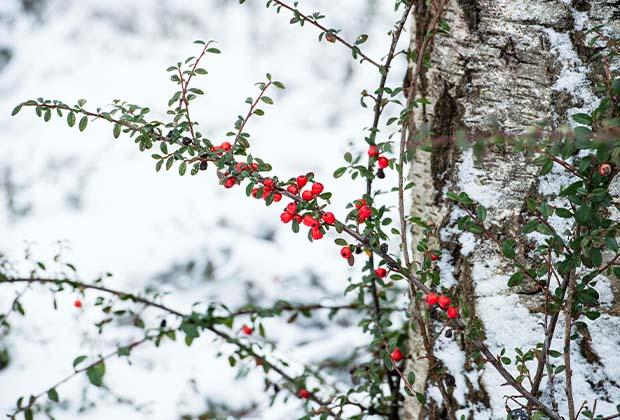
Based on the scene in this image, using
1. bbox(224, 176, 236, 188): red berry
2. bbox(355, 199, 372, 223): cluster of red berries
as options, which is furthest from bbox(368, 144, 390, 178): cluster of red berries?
bbox(224, 176, 236, 188): red berry

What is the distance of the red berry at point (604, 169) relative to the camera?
772mm

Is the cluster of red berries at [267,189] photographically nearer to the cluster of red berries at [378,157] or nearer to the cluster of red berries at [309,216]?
the cluster of red berries at [309,216]

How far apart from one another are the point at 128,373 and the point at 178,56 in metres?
1.68

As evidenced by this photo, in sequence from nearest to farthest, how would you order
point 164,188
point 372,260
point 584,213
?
point 584,213, point 372,260, point 164,188

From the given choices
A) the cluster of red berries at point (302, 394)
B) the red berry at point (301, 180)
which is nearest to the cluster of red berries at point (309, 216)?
the red berry at point (301, 180)

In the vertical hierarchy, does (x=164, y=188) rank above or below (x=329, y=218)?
above

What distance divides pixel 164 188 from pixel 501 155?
2201 millimetres

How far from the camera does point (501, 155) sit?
103cm

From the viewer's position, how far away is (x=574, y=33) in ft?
3.23

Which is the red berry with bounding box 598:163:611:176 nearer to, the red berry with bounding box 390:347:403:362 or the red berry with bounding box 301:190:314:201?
the red berry with bounding box 301:190:314:201

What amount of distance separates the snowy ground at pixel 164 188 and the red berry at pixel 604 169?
148 cm

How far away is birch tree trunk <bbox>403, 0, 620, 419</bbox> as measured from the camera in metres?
0.98

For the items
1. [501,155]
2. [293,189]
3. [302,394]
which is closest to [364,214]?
[293,189]

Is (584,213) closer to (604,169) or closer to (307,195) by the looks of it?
(604,169)
